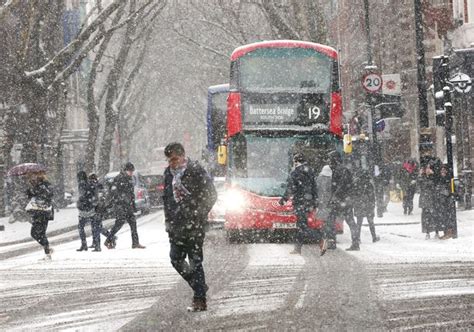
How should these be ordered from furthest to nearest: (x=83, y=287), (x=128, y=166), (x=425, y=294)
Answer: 1. (x=128, y=166)
2. (x=83, y=287)
3. (x=425, y=294)

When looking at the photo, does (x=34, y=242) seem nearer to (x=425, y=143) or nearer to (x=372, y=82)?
(x=372, y=82)

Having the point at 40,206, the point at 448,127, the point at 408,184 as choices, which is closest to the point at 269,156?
the point at 448,127

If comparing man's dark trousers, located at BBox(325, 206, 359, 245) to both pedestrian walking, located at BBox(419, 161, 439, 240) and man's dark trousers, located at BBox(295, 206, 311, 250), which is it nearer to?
man's dark trousers, located at BBox(295, 206, 311, 250)

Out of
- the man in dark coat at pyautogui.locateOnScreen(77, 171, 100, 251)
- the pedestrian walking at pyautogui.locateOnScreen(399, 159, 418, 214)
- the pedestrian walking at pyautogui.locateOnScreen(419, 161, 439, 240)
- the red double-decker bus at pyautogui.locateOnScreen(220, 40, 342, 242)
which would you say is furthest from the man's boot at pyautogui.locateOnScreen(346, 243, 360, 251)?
the pedestrian walking at pyautogui.locateOnScreen(399, 159, 418, 214)

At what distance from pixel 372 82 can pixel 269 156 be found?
605 centimetres

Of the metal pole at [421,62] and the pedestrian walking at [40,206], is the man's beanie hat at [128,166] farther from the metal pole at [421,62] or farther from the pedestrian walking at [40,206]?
the metal pole at [421,62]

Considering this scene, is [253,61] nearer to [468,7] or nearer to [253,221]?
[253,221]

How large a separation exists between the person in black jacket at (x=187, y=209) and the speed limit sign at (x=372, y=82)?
54.8 ft

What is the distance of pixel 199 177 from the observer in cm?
1005

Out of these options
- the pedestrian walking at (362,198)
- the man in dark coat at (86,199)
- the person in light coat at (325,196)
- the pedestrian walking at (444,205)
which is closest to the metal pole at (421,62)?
the pedestrian walking at (444,205)

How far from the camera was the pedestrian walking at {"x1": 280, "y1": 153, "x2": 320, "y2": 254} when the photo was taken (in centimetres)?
1750

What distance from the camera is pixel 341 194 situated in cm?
1825

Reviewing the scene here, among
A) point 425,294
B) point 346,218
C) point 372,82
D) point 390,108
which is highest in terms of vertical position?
point 372,82

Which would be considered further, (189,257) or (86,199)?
(86,199)
